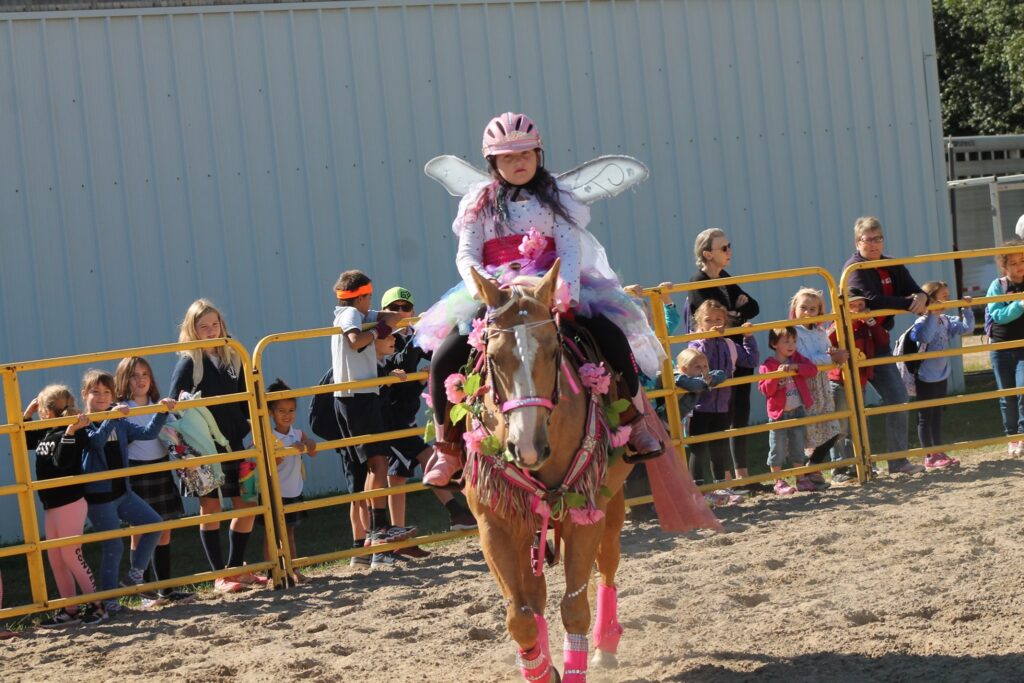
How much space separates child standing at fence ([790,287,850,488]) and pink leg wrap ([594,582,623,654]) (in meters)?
3.78

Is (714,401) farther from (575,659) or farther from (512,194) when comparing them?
(575,659)

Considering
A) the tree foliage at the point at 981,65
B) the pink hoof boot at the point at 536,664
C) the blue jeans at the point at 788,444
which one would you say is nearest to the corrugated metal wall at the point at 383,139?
the blue jeans at the point at 788,444

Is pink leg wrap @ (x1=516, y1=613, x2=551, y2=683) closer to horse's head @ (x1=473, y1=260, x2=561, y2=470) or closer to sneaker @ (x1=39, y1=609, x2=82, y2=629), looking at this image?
horse's head @ (x1=473, y1=260, x2=561, y2=470)

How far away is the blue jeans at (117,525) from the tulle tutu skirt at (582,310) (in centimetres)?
278

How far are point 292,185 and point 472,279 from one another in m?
6.29

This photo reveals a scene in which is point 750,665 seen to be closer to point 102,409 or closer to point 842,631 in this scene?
point 842,631

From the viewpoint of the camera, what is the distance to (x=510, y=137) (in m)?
5.20

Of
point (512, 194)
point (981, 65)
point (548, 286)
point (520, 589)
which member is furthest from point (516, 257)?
point (981, 65)

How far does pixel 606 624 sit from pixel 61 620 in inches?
132

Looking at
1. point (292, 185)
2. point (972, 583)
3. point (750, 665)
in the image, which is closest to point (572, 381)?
point (750, 665)

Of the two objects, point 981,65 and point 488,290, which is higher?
point 981,65

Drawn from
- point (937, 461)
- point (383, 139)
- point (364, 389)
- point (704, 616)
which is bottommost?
point (704, 616)

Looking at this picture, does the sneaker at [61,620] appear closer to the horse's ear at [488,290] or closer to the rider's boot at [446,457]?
the rider's boot at [446,457]

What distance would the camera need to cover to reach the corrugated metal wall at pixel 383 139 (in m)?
10.3
